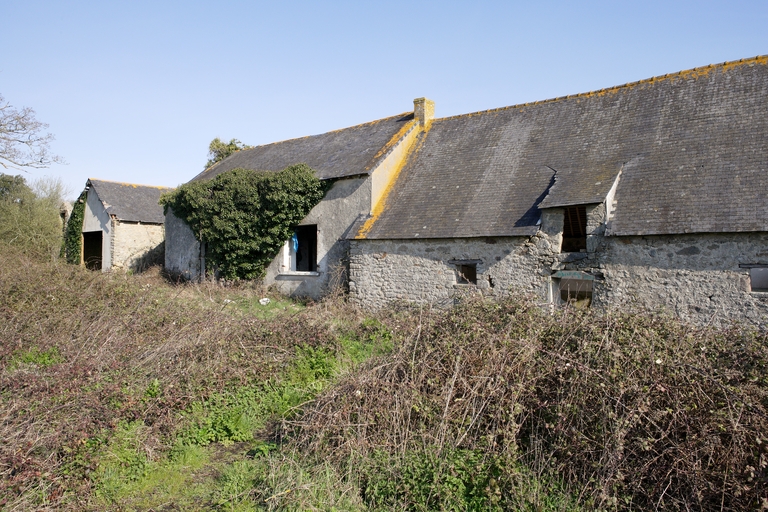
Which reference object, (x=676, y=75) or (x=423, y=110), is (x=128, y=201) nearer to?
(x=423, y=110)

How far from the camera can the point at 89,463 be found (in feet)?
16.1

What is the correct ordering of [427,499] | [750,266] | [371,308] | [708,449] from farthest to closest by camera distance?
[371,308] → [750,266] → [427,499] → [708,449]

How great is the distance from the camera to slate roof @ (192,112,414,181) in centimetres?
1592

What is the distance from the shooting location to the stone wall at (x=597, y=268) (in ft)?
31.5

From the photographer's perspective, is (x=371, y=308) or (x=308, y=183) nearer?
(x=371, y=308)

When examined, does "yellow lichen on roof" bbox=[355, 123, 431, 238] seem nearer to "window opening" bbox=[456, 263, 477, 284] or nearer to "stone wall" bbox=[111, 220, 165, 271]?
"window opening" bbox=[456, 263, 477, 284]

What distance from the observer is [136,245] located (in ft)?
72.6

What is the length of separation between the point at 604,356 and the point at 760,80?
11.0 m

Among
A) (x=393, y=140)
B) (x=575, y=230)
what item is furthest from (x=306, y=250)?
(x=575, y=230)

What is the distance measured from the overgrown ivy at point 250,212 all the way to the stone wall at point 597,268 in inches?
119

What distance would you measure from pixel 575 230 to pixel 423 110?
685 centimetres

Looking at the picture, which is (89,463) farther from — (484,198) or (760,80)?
(760,80)

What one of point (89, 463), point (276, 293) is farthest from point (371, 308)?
point (89, 463)

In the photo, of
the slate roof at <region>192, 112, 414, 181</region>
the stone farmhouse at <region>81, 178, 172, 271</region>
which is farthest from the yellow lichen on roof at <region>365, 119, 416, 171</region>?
the stone farmhouse at <region>81, 178, 172, 271</region>
